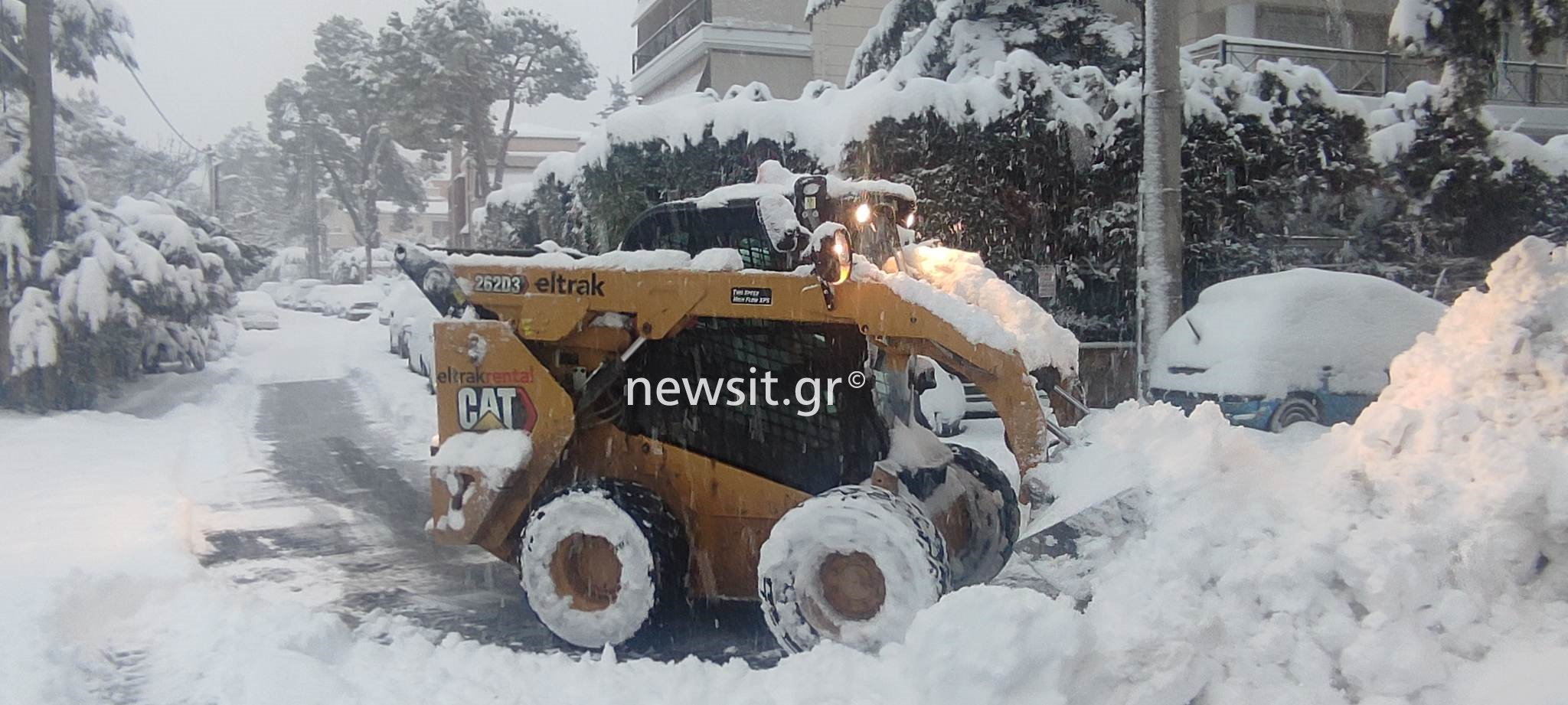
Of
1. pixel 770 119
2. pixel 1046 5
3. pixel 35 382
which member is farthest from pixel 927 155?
pixel 35 382

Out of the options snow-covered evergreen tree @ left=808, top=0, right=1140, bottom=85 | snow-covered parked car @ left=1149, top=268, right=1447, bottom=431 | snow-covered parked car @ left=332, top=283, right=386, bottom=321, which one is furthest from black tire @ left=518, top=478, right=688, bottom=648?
snow-covered parked car @ left=332, top=283, right=386, bottom=321

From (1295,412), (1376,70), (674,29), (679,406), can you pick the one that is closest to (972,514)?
(679,406)

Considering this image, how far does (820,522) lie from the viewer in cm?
442

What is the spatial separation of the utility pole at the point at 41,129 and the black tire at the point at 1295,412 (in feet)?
44.0

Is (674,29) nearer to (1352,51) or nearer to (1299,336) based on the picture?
(1352,51)

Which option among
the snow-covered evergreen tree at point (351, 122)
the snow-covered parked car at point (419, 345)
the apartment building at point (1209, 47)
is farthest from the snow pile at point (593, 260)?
the snow-covered evergreen tree at point (351, 122)

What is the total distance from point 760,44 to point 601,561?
15389 mm

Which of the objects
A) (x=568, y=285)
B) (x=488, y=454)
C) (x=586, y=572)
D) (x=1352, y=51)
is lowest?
(x=586, y=572)

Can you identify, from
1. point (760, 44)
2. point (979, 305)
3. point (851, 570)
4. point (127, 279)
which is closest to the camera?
point (851, 570)

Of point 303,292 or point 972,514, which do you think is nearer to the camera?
point 972,514

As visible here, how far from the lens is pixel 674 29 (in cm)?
2036

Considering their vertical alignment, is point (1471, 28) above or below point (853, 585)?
above

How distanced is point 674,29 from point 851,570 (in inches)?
685

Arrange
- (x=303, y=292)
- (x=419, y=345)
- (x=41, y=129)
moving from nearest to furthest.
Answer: (x=41, y=129) < (x=419, y=345) < (x=303, y=292)
